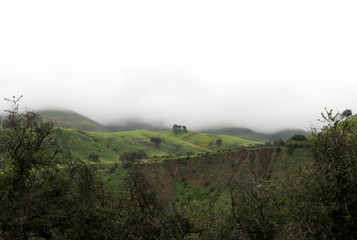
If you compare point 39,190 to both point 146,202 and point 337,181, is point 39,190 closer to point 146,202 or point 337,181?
point 146,202

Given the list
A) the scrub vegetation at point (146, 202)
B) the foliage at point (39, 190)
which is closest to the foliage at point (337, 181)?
the scrub vegetation at point (146, 202)

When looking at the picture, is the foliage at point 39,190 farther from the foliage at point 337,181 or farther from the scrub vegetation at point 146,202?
the foliage at point 337,181

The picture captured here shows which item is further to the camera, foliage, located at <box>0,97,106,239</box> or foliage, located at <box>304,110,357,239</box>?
foliage, located at <box>304,110,357,239</box>

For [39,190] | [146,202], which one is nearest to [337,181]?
[146,202]

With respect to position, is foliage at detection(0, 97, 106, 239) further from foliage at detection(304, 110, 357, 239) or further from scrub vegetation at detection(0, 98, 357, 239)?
foliage at detection(304, 110, 357, 239)

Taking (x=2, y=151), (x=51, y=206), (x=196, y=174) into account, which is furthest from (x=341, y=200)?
(x=196, y=174)

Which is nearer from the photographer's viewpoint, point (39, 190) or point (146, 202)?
point (39, 190)

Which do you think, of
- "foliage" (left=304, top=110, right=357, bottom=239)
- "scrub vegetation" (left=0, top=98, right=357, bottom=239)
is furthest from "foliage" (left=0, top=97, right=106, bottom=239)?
"foliage" (left=304, top=110, right=357, bottom=239)

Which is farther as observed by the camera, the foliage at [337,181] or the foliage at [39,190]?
the foliage at [337,181]

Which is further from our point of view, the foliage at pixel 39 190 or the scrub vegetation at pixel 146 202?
the scrub vegetation at pixel 146 202

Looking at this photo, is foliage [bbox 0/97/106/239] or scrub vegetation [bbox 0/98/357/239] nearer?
foliage [bbox 0/97/106/239]

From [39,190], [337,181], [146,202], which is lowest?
[146,202]

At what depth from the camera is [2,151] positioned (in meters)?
16.2

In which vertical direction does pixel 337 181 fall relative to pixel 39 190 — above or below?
above
